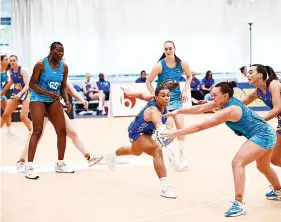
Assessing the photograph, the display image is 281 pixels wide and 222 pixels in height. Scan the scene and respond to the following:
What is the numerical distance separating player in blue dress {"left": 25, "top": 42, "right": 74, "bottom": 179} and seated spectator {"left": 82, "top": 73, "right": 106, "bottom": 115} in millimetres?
9799

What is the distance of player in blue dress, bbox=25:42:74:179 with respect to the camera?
650 cm

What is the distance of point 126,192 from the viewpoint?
227 inches

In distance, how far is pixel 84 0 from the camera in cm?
1962

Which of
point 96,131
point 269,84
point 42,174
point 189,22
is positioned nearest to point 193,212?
point 269,84


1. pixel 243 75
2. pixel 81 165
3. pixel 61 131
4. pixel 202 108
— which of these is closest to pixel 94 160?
pixel 81 165

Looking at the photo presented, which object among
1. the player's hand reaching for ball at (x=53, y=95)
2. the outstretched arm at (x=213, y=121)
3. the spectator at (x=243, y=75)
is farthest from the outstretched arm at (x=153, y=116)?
the spectator at (x=243, y=75)

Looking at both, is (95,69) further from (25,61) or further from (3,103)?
(3,103)

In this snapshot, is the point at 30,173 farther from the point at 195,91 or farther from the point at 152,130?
the point at 195,91

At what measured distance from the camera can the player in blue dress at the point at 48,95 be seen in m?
6.50

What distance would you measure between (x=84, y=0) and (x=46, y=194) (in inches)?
590

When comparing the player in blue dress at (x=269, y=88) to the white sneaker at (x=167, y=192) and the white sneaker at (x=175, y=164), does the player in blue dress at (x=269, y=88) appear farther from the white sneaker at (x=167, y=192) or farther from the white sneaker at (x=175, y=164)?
the white sneaker at (x=175, y=164)

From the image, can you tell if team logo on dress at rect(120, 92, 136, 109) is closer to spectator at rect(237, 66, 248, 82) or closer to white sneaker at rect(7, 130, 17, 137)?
spectator at rect(237, 66, 248, 82)

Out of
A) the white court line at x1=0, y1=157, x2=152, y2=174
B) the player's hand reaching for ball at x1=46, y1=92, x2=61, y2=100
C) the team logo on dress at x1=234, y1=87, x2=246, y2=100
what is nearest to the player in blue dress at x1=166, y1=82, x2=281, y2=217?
the player's hand reaching for ball at x1=46, y1=92, x2=61, y2=100

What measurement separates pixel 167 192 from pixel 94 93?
11851 mm
